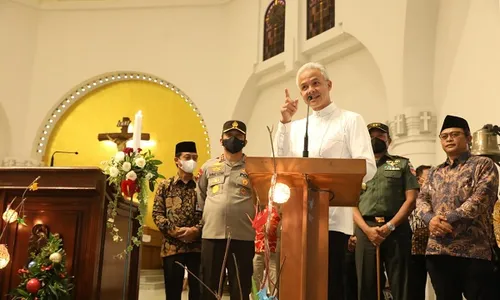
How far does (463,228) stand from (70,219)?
7.69ft

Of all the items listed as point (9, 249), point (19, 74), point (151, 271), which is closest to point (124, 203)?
point (9, 249)

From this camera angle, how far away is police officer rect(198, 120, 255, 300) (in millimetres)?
3455

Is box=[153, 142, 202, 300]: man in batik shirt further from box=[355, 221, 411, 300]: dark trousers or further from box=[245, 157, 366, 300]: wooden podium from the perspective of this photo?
box=[245, 157, 366, 300]: wooden podium

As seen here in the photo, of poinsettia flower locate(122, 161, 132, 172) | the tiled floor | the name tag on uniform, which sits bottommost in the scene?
the tiled floor

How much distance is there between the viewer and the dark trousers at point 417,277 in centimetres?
359

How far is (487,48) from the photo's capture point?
4.93m

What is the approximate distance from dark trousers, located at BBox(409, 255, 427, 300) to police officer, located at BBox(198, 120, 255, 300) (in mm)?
1107

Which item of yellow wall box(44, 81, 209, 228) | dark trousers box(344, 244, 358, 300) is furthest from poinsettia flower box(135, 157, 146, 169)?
yellow wall box(44, 81, 209, 228)

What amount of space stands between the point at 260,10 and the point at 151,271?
4228 mm

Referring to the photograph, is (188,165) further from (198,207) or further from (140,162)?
(140,162)

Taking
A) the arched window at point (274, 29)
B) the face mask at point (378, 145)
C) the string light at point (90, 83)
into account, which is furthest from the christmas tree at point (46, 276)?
the string light at point (90, 83)

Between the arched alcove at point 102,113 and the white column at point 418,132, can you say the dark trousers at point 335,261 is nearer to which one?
the white column at point 418,132

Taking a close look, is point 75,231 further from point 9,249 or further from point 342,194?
point 342,194

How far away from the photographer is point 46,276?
2982mm
